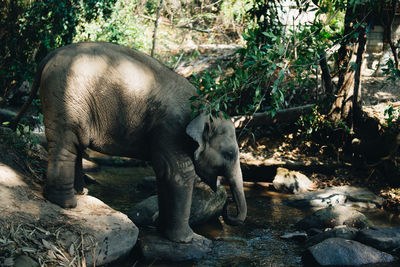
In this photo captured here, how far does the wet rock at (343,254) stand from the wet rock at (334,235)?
38 centimetres

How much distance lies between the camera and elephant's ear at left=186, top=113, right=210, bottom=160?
527 cm

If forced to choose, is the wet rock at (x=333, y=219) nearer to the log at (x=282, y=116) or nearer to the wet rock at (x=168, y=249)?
the wet rock at (x=168, y=249)

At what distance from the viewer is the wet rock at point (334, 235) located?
6.21 meters

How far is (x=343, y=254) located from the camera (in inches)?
221

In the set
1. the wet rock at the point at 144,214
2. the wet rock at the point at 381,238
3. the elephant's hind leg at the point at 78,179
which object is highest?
the elephant's hind leg at the point at 78,179

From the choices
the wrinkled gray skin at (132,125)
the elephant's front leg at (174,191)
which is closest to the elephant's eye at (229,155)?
the wrinkled gray skin at (132,125)

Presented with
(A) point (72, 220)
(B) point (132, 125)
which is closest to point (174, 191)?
(B) point (132, 125)

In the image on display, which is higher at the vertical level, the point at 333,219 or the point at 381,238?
the point at 381,238

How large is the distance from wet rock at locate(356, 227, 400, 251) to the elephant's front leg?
2406 millimetres

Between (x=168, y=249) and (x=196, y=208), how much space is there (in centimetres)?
139

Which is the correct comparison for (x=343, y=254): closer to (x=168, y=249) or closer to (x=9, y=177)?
(x=168, y=249)

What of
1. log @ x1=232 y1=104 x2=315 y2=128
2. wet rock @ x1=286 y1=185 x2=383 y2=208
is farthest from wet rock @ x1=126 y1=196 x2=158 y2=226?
log @ x1=232 y1=104 x2=315 y2=128

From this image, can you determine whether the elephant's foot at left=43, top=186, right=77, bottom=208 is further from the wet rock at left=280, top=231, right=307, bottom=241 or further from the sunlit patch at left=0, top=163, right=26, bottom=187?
the wet rock at left=280, top=231, right=307, bottom=241

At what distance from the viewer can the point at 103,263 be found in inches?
201
